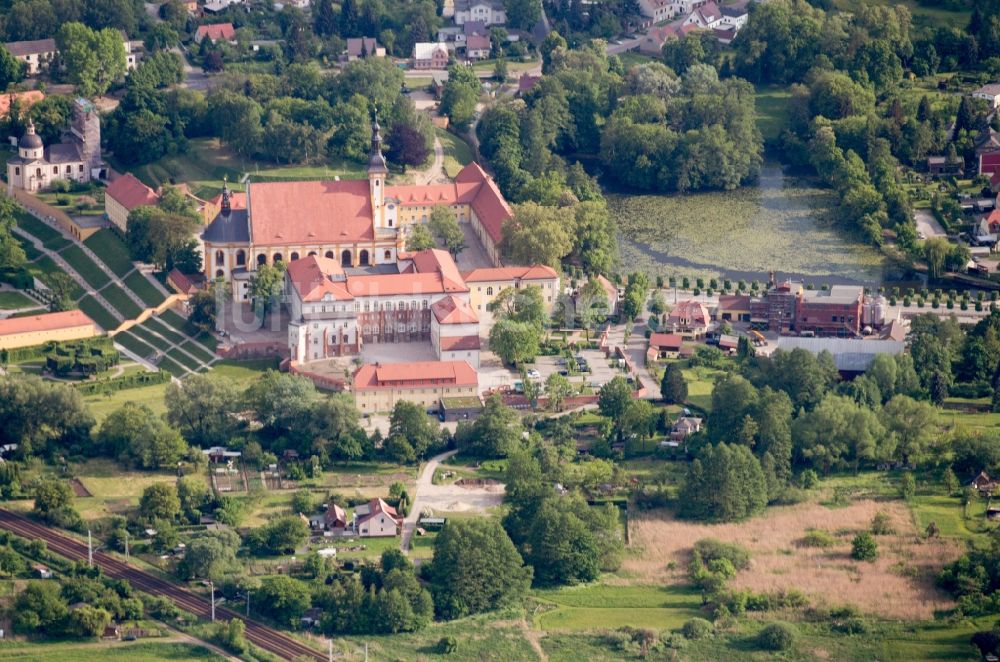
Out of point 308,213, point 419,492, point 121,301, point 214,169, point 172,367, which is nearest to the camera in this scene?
point 419,492

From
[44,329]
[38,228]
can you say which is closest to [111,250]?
[38,228]

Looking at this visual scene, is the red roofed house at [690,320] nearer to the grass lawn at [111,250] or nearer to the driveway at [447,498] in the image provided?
the driveway at [447,498]

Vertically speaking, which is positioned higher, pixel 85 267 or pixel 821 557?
pixel 85 267

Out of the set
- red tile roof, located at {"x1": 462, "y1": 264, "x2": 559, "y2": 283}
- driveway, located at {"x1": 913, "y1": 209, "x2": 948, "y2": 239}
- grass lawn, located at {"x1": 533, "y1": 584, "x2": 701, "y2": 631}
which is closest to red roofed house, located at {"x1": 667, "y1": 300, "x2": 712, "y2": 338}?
red tile roof, located at {"x1": 462, "y1": 264, "x2": 559, "y2": 283}

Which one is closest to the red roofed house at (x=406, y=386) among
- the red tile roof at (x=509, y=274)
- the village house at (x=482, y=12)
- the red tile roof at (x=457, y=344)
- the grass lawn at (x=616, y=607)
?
the red tile roof at (x=457, y=344)

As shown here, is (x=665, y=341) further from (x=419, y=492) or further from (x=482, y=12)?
(x=482, y=12)

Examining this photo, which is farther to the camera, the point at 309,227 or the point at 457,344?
the point at 309,227
